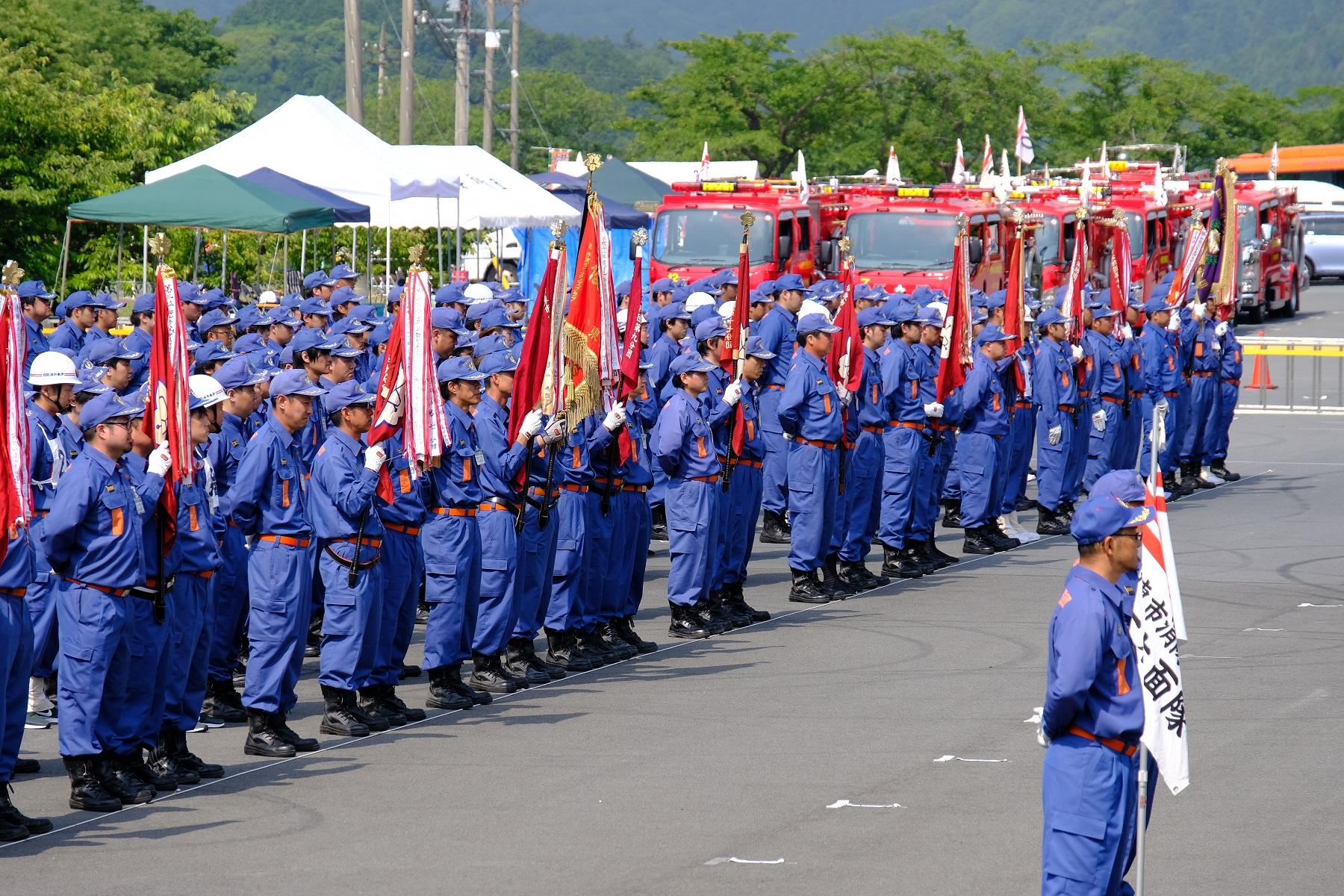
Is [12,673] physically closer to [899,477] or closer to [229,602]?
[229,602]

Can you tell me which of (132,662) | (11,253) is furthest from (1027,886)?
(11,253)

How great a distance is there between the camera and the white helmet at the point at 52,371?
1095cm

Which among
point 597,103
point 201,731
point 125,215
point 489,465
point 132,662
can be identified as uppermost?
point 597,103

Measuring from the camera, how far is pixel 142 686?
30.8 feet

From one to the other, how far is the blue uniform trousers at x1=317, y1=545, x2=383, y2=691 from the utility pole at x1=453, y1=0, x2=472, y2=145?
93.2 ft

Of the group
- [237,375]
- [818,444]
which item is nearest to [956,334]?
[818,444]

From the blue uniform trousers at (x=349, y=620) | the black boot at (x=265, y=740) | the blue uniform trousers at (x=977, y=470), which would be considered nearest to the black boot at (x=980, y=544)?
the blue uniform trousers at (x=977, y=470)

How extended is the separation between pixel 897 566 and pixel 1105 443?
13.8 ft

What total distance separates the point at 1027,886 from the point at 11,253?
23.2m

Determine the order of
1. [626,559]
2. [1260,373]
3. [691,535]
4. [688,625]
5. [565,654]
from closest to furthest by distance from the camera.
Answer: [565,654]
[626,559]
[691,535]
[688,625]
[1260,373]

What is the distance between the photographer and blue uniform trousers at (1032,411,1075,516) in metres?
18.6

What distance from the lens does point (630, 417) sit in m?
13.2

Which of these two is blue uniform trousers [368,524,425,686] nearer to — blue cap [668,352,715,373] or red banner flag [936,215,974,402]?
blue cap [668,352,715,373]

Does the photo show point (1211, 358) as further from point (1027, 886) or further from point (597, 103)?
point (597, 103)
